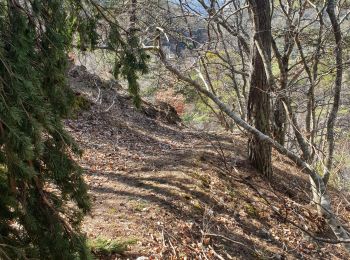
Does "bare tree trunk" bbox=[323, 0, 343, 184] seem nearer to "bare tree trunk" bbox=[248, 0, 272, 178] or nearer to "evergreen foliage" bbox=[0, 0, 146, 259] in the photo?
"bare tree trunk" bbox=[248, 0, 272, 178]

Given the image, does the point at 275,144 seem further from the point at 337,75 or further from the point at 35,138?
the point at 35,138

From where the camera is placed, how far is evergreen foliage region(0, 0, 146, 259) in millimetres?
1985

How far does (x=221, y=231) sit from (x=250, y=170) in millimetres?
2327

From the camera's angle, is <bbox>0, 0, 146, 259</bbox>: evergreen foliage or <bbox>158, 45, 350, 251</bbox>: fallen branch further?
<bbox>158, 45, 350, 251</bbox>: fallen branch

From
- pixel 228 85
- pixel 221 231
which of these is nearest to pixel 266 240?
pixel 221 231

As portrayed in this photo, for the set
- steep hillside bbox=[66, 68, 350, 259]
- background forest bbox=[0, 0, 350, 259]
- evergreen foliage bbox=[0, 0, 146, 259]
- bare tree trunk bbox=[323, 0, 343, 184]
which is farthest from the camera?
bare tree trunk bbox=[323, 0, 343, 184]

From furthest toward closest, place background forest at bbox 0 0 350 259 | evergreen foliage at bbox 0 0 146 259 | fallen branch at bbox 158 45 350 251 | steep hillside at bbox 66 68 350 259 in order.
A: steep hillside at bbox 66 68 350 259 < fallen branch at bbox 158 45 350 251 < background forest at bbox 0 0 350 259 < evergreen foliage at bbox 0 0 146 259

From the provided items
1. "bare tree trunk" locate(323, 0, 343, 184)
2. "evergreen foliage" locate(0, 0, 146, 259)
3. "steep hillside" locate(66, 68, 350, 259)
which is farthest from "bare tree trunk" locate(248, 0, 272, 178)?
"evergreen foliage" locate(0, 0, 146, 259)

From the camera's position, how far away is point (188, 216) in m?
5.34

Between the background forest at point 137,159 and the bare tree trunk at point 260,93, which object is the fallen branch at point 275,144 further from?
the bare tree trunk at point 260,93

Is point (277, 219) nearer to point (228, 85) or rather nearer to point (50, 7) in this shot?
point (50, 7)

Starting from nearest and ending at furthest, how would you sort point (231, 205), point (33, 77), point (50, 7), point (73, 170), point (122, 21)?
point (33, 77), point (73, 170), point (50, 7), point (231, 205), point (122, 21)

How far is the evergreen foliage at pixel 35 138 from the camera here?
6.51ft

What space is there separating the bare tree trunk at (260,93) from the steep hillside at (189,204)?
0.30 m
